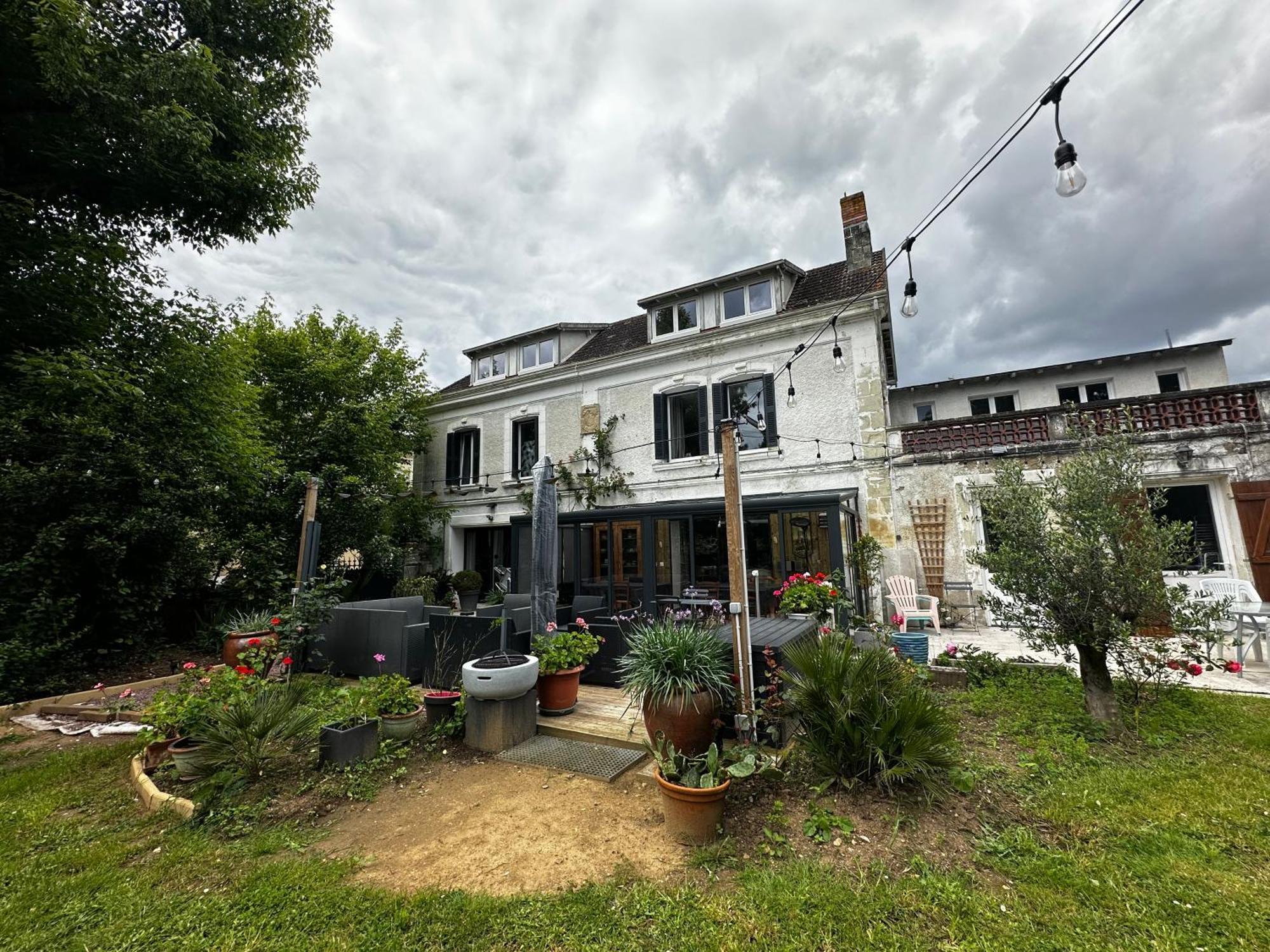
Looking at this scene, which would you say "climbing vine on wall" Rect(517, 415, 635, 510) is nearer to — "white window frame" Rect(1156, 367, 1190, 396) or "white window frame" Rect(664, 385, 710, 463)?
"white window frame" Rect(664, 385, 710, 463)

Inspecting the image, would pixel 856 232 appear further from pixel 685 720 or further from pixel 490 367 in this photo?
pixel 685 720

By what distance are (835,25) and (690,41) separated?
1.54 meters

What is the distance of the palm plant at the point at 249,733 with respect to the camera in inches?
141

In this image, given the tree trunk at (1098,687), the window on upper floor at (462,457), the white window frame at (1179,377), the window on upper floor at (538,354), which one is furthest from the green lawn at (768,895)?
the white window frame at (1179,377)

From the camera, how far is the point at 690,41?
5.51 m

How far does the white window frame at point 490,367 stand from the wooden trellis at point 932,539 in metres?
12.0

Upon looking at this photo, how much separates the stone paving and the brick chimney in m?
8.26

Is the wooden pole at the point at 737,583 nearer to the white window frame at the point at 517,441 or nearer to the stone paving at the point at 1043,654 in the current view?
the stone paving at the point at 1043,654

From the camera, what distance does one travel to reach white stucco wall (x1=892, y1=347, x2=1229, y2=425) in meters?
12.1

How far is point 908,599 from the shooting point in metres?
8.80

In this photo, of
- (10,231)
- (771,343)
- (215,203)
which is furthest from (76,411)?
(771,343)

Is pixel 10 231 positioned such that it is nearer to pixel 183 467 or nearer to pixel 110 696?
pixel 183 467

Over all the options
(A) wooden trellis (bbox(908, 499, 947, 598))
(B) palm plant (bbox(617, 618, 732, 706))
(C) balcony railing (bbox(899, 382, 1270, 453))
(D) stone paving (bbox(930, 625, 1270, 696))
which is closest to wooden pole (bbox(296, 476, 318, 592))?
(B) palm plant (bbox(617, 618, 732, 706))

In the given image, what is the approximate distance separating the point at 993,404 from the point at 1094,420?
5.85 m
